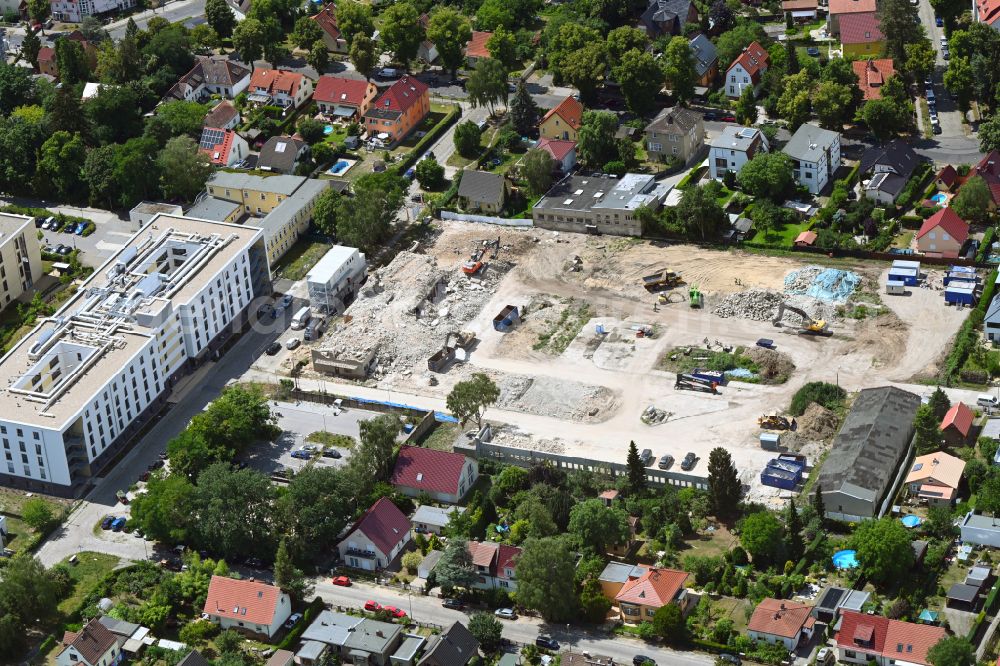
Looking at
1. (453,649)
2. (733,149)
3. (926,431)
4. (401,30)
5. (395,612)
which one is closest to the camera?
(453,649)

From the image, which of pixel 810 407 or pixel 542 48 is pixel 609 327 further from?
pixel 542 48

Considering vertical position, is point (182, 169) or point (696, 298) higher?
point (182, 169)

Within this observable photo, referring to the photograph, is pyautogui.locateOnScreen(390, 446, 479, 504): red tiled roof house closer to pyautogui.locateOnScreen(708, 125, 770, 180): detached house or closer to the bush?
the bush

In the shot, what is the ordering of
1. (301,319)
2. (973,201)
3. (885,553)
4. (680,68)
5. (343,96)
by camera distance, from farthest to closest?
(343,96)
(680,68)
(973,201)
(301,319)
(885,553)

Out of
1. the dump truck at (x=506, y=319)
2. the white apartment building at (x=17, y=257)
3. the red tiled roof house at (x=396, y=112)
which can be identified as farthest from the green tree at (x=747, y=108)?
the white apartment building at (x=17, y=257)

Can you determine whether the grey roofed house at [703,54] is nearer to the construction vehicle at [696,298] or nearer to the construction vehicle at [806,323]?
the construction vehicle at [696,298]

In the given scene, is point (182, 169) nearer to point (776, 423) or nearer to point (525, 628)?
point (776, 423)

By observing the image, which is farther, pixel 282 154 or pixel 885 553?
pixel 282 154

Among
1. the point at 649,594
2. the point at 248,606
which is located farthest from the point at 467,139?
the point at 649,594
